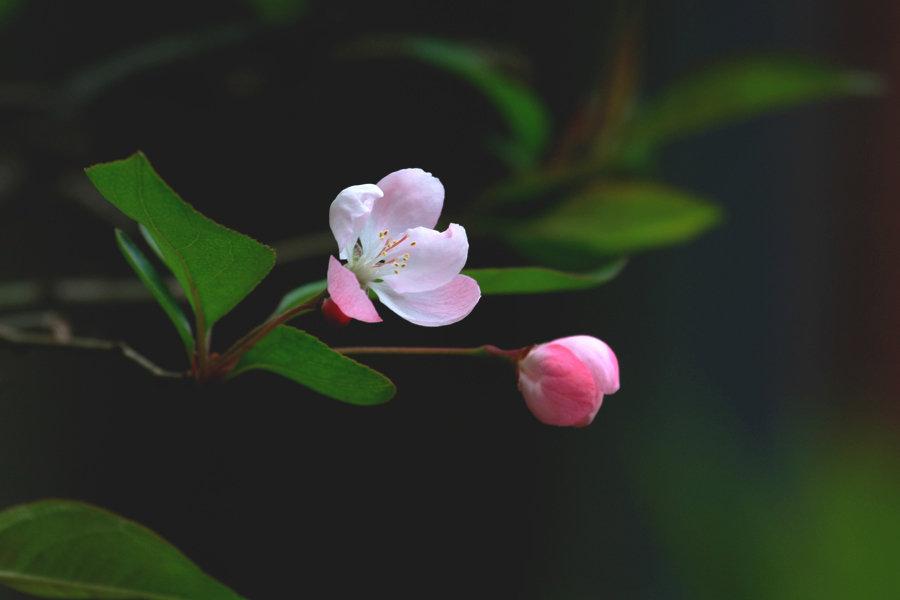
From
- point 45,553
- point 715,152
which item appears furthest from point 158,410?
point 715,152

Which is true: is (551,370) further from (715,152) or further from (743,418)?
(743,418)

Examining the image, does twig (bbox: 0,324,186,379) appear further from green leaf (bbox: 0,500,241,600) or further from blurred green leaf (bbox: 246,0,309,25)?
blurred green leaf (bbox: 246,0,309,25)

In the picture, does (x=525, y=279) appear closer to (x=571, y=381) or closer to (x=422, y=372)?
(x=571, y=381)

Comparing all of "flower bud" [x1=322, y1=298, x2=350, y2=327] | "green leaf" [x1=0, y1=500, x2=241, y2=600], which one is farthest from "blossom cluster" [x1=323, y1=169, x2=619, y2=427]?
"green leaf" [x1=0, y1=500, x2=241, y2=600]

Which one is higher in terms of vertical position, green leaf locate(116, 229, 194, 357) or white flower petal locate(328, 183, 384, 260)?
white flower petal locate(328, 183, 384, 260)

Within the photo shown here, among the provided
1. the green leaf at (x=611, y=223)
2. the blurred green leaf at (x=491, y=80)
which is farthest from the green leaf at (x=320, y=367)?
the blurred green leaf at (x=491, y=80)

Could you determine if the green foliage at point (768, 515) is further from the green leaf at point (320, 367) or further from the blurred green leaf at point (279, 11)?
the green leaf at point (320, 367)
